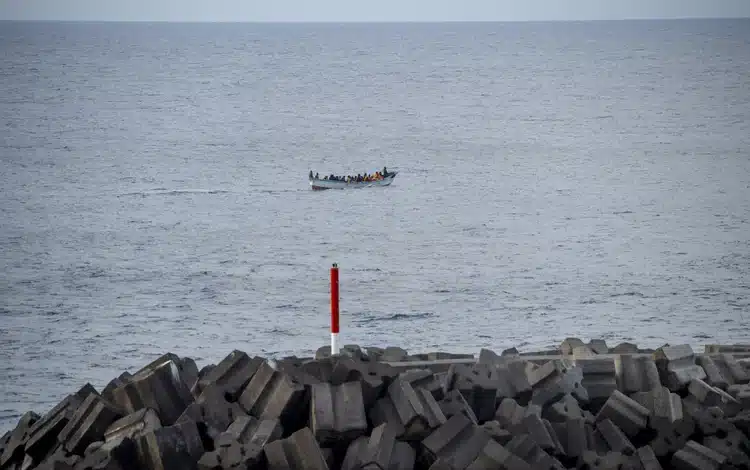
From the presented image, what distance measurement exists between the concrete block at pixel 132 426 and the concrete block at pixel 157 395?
0.23m

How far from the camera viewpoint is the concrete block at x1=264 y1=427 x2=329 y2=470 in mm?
9461

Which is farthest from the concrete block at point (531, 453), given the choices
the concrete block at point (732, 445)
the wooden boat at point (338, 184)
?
the wooden boat at point (338, 184)

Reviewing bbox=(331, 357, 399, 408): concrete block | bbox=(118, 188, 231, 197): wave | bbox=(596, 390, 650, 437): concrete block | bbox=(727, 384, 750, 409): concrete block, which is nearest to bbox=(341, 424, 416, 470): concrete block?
bbox=(331, 357, 399, 408): concrete block

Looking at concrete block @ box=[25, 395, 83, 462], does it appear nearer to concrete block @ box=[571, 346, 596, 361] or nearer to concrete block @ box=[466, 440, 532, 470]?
concrete block @ box=[466, 440, 532, 470]

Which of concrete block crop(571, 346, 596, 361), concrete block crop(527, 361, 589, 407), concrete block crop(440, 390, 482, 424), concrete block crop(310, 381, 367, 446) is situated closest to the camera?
concrete block crop(310, 381, 367, 446)

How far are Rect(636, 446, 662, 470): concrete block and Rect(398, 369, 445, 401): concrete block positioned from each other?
167 centimetres

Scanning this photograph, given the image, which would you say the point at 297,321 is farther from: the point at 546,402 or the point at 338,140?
the point at 338,140

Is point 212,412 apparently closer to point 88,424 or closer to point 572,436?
point 88,424

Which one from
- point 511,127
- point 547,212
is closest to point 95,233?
point 547,212

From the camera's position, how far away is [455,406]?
33.9ft

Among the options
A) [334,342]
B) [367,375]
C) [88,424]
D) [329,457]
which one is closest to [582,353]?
[334,342]

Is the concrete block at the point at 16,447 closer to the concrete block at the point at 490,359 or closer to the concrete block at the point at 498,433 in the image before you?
the concrete block at the point at 498,433

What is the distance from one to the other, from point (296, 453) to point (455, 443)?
1220mm

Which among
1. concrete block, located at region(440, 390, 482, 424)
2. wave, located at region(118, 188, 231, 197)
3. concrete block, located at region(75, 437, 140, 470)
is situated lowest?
concrete block, located at region(75, 437, 140, 470)
